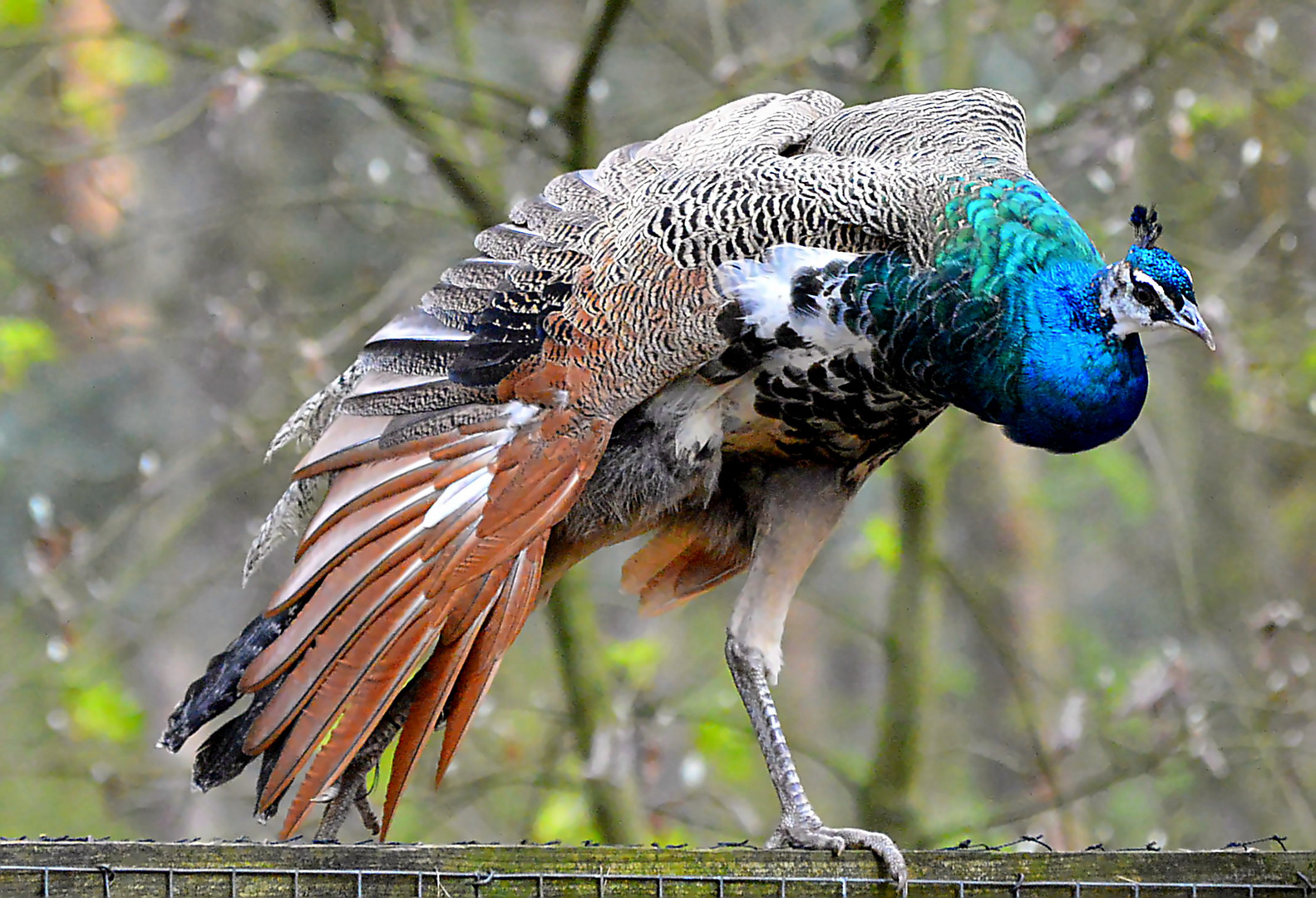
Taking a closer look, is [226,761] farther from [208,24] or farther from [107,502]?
[208,24]

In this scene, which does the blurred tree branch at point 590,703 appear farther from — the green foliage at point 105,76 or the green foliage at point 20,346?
the green foliage at point 105,76

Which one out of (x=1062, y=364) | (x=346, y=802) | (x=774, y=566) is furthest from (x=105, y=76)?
(x=1062, y=364)

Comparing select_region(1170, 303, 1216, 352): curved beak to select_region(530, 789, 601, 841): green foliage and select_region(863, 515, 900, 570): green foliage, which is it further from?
select_region(530, 789, 601, 841): green foliage

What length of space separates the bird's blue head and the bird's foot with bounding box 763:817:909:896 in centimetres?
128

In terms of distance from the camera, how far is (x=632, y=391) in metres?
3.70

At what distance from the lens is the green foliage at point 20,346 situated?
6461 mm

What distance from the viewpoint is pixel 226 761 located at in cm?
340

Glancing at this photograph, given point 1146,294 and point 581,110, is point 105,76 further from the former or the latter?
point 1146,294

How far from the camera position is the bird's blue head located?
358 centimetres

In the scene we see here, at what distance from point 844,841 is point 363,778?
113 cm

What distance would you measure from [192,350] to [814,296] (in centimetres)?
592

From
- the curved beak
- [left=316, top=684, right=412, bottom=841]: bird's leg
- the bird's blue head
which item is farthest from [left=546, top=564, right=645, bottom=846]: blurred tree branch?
the curved beak

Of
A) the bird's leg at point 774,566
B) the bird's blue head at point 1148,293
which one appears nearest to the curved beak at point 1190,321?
the bird's blue head at point 1148,293

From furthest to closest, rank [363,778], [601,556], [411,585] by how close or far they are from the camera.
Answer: [601,556], [363,778], [411,585]
